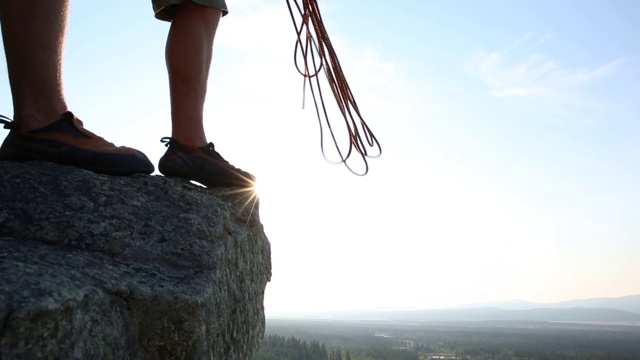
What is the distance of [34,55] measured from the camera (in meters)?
1.89

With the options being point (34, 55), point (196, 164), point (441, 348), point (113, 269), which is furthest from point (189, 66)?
point (441, 348)

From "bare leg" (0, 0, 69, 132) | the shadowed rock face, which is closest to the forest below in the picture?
the shadowed rock face

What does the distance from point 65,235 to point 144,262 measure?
26 centimetres

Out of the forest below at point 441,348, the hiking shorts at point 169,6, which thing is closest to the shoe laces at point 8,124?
the hiking shorts at point 169,6

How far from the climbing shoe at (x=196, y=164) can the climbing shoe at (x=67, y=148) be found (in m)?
0.36

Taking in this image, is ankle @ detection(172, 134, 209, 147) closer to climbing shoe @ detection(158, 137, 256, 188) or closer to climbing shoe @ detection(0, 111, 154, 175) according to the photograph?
climbing shoe @ detection(158, 137, 256, 188)

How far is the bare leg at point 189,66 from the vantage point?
97.9 inches

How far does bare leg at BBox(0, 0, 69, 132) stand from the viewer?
1871mm

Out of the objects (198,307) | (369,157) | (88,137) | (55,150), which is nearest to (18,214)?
(55,150)

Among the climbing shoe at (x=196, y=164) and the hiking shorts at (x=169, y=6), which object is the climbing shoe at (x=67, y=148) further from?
the hiking shorts at (x=169, y=6)

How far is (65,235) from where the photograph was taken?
1647mm

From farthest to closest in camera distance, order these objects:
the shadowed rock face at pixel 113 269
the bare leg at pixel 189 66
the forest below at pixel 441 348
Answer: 1. the forest below at pixel 441 348
2. the bare leg at pixel 189 66
3. the shadowed rock face at pixel 113 269

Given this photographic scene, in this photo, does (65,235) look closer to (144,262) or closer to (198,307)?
(144,262)

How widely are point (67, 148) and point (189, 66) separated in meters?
0.76
